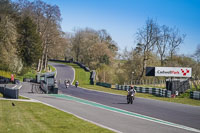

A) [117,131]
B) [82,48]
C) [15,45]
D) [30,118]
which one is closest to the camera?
[117,131]

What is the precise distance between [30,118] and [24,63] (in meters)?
51.5

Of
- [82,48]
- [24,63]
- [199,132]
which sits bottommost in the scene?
[199,132]

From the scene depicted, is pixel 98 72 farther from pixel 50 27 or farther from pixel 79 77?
pixel 50 27

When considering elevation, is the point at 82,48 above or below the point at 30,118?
above

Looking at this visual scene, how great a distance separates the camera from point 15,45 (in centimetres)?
5794

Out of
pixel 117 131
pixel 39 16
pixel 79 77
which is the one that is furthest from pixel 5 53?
pixel 117 131

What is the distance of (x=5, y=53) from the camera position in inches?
2099

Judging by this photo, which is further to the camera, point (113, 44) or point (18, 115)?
point (113, 44)

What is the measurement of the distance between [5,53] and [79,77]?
2410 cm

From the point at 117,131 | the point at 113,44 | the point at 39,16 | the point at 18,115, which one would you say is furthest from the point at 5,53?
the point at 113,44

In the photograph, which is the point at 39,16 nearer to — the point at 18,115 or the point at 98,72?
the point at 98,72

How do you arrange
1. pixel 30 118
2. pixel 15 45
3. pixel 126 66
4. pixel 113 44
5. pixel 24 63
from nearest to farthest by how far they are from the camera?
1. pixel 30 118
2. pixel 15 45
3. pixel 24 63
4. pixel 126 66
5. pixel 113 44

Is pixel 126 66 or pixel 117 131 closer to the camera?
pixel 117 131

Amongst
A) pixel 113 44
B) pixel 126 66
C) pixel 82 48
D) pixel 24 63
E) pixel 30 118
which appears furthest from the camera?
pixel 113 44
